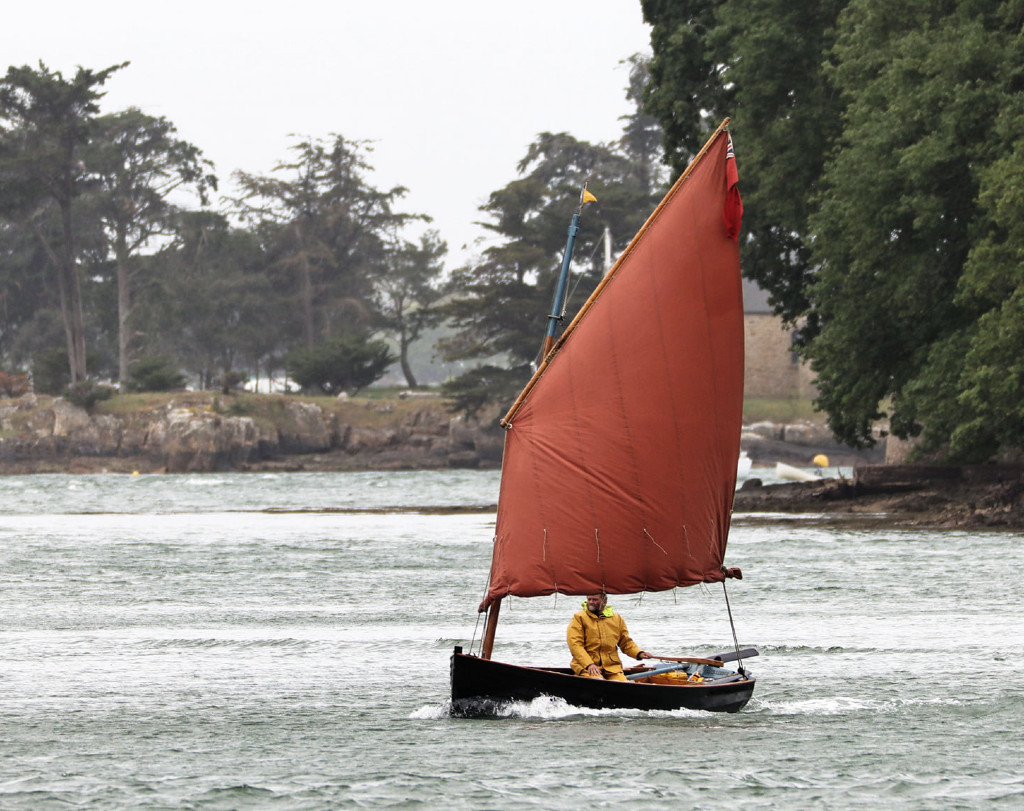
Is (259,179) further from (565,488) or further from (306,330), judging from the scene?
(565,488)

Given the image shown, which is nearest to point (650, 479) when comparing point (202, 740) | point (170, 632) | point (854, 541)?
point (202, 740)

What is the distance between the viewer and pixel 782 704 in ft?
60.6

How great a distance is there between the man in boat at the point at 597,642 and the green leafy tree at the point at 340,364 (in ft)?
301

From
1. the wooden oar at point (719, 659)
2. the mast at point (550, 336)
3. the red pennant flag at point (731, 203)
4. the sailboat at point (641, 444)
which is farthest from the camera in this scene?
the red pennant flag at point (731, 203)

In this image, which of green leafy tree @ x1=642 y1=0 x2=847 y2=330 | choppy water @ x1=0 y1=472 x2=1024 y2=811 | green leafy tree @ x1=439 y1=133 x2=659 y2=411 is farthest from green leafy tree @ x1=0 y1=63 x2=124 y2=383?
choppy water @ x1=0 y1=472 x2=1024 y2=811

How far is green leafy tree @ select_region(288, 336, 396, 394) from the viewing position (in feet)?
358

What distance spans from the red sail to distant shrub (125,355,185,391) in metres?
91.2

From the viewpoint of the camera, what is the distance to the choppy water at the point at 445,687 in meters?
14.5

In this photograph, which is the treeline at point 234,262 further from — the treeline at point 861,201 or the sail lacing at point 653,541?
the sail lacing at point 653,541

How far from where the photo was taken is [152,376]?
10694cm

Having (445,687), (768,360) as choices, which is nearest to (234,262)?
(768,360)

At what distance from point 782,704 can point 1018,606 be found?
31.2ft

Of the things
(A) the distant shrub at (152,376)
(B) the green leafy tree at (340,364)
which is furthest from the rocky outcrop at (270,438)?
(A) the distant shrub at (152,376)

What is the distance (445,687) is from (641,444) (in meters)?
Answer: 3.91
